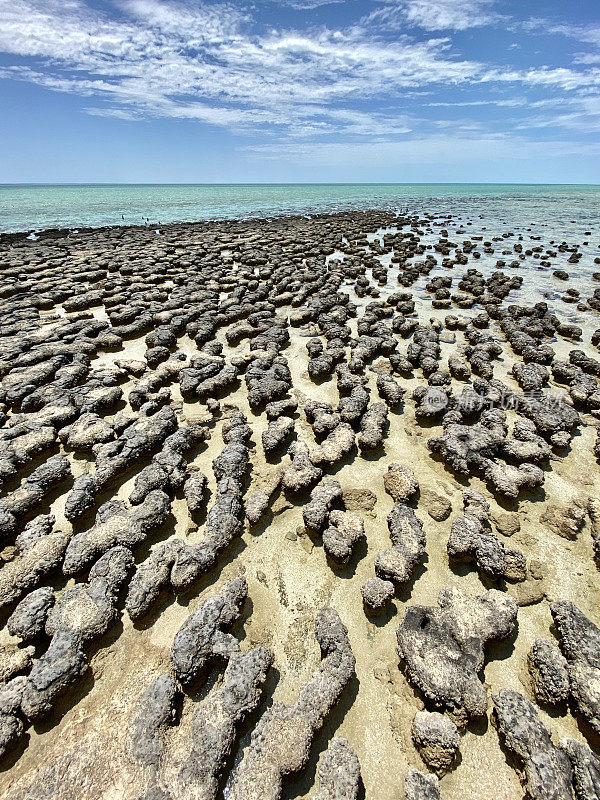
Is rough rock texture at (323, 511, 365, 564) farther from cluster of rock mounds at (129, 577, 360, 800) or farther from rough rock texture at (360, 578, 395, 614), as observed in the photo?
cluster of rock mounds at (129, 577, 360, 800)

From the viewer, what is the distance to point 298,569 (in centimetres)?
441

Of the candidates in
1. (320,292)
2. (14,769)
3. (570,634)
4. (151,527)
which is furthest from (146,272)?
(570,634)

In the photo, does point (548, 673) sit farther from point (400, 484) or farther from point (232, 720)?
point (232, 720)

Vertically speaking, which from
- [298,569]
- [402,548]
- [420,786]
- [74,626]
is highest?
[402,548]

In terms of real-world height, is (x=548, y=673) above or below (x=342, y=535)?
below

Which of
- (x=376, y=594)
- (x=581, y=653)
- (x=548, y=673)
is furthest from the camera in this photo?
(x=376, y=594)

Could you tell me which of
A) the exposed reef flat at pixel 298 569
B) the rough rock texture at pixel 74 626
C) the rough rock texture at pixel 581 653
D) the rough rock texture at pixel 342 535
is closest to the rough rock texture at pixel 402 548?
the exposed reef flat at pixel 298 569

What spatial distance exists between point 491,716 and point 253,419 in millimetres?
5025

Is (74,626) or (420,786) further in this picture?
(74,626)

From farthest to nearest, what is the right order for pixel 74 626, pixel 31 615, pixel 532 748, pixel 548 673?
pixel 31 615, pixel 74 626, pixel 548 673, pixel 532 748

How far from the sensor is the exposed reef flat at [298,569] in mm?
2967

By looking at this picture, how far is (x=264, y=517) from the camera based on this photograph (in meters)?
4.97

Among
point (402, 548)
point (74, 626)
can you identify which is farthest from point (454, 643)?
point (74, 626)

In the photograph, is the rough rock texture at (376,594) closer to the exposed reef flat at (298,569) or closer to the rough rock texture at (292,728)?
the exposed reef flat at (298,569)
